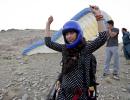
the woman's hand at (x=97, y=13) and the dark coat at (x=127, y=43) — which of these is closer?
the woman's hand at (x=97, y=13)

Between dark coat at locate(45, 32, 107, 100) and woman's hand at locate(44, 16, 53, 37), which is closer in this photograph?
dark coat at locate(45, 32, 107, 100)

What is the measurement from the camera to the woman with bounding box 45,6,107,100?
4.33 m

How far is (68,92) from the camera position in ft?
14.5

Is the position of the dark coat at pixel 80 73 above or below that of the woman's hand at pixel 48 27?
below

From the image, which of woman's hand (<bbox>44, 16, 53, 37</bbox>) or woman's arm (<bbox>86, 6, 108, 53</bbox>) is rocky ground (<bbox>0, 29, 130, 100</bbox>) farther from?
woman's arm (<bbox>86, 6, 108, 53</bbox>)

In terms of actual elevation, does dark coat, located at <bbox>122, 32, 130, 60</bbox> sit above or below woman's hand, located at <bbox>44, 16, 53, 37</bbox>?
below

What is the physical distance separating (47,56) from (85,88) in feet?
31.9

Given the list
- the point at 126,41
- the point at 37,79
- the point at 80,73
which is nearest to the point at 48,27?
the point at 80,73

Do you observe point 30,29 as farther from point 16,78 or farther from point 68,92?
point 68,92

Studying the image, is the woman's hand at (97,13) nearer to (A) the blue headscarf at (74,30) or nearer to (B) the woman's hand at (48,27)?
(A) the blue headscarf at (74,30)

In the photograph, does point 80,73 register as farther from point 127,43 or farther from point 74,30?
point 127,43

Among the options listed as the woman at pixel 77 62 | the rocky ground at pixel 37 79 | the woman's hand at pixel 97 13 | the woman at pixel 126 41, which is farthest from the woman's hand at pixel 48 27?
the woman at pixel 126 41

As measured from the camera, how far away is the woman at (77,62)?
4332 mm

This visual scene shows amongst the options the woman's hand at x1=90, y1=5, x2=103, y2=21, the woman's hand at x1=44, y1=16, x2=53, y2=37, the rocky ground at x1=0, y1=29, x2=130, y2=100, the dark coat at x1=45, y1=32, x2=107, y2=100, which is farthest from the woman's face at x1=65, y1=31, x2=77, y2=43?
the rocky ground at x1=0, y1=29, x2=130, y2=100
